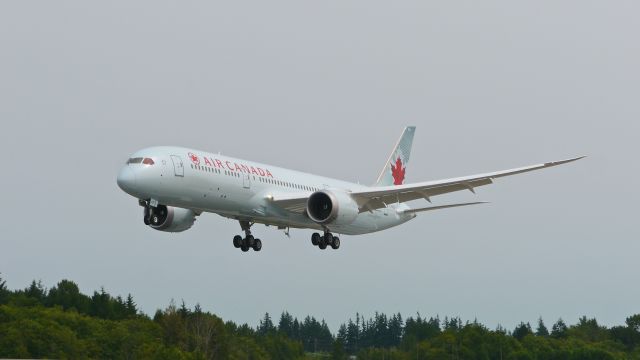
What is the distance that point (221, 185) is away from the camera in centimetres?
5409

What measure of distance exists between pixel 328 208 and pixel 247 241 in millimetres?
6125

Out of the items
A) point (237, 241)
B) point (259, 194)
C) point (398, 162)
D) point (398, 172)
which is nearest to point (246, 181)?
point (259, 194)

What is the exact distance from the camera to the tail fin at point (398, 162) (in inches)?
2904

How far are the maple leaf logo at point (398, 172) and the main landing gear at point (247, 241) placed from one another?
1458cm

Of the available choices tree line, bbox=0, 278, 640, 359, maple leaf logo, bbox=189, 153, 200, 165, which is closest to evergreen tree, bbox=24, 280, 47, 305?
tree line, bbox=0, 278, 640, 359

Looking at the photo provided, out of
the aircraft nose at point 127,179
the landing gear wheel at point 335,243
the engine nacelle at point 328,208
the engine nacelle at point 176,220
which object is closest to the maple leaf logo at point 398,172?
the landing gear wheel at point 335,243

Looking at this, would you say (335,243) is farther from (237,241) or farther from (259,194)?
(259,194)

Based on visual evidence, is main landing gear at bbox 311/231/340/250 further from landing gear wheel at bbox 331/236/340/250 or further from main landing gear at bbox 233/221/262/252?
main landing gear at bbox 233/221/262/252

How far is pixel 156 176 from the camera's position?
50.6 m

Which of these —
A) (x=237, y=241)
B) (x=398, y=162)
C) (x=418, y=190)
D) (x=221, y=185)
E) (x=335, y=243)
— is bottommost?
(x=335, y=243)

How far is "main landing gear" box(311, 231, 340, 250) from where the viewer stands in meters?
61.7

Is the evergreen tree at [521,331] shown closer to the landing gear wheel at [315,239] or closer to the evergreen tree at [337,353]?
the evergreen tree at [337,353]

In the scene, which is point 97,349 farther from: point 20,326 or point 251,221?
point 251,221

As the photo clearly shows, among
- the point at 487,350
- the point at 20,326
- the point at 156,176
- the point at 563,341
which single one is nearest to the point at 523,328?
the point at 563,341
